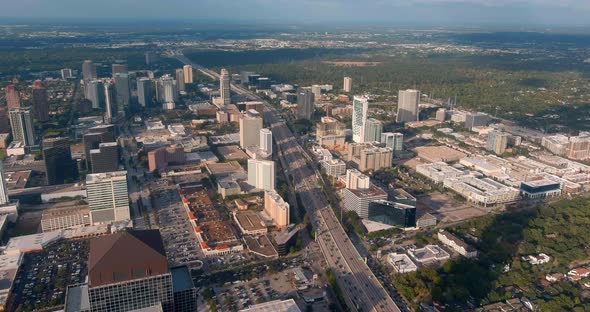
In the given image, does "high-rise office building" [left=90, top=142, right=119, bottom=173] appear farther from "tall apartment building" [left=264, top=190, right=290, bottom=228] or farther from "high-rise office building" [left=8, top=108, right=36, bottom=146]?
"tall apartment building" [left=264, top=190, right=290, bottom=228]

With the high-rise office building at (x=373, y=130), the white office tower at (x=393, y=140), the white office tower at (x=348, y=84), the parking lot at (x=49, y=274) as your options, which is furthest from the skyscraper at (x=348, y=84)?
the parking lot at (x=49, y=274)

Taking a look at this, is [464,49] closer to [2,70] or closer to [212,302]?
[2,70]

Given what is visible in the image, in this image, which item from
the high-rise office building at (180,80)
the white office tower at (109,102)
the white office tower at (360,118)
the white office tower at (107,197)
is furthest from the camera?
the high-rise office building at (180,80)

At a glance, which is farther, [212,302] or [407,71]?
[407,71]

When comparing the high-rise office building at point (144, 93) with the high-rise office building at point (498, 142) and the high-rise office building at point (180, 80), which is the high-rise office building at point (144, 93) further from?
the high-rise office building at point (498, 142)

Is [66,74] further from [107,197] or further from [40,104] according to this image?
[107,197]

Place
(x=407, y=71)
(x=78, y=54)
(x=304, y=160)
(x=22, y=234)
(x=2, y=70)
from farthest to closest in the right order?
(x=78, y=54) → (x=407, y=71) → (x=2, y=70) → (x=304, y=160) → (x=22, y=234)

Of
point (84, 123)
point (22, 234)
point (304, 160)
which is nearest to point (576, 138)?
point (304, 160)
